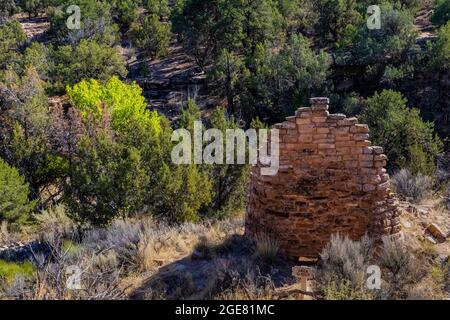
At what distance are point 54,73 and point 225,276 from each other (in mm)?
27968

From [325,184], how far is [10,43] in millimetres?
33552

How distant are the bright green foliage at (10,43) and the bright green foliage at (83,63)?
2821 millimetres

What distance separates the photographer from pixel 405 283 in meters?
6.14

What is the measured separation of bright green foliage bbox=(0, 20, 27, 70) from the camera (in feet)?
104

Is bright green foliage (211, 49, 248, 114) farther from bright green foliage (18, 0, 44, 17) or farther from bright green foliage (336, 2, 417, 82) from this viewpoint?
bright green foliage (18, 0, 44, 17)

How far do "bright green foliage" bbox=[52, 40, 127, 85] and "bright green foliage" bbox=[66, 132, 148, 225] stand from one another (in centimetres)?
1710

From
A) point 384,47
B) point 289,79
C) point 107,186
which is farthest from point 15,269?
point 384,47

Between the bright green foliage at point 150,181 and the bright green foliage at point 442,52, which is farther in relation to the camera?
the bright green foliage at point 442,52

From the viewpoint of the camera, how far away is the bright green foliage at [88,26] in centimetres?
3597

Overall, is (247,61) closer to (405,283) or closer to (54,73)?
(54,73)

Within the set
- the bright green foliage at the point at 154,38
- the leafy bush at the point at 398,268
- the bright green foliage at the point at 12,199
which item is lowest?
the bright green foliage at the point at 12,199

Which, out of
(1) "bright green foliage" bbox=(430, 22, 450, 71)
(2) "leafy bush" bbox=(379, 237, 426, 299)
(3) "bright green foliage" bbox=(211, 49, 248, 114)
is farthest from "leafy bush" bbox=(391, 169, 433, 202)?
(3) "bright green foliage" bbox=(211, 49, 248, 114)

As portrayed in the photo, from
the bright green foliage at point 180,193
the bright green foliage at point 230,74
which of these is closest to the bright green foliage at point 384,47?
the bright green foliage at point 230,74

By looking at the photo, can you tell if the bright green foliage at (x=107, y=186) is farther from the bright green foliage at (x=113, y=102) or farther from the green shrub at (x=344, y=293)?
the green shrub at (x=344, y=293)
